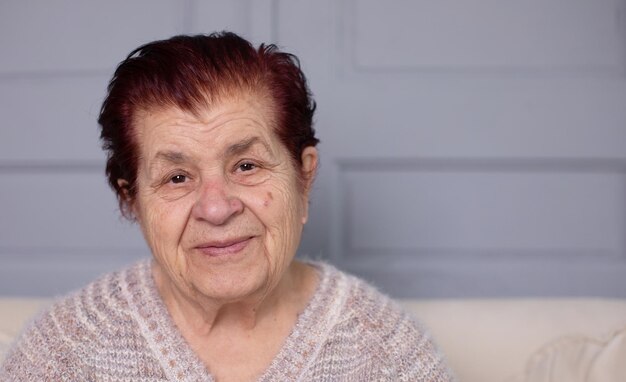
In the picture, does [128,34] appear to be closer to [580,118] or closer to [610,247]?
[580,118]

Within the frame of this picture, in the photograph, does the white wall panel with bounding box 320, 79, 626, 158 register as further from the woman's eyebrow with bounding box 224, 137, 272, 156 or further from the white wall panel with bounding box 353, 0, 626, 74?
the woman's eyebrow with bounding box 224, 137, 272, 156

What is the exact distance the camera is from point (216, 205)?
1.27 metres

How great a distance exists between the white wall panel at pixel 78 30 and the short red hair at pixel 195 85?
1000 mm

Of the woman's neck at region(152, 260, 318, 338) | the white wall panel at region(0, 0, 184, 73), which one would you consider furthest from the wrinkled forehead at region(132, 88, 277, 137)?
the white wall panel at region(0, 0, 184, 73)

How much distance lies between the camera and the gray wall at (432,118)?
89.1 inches

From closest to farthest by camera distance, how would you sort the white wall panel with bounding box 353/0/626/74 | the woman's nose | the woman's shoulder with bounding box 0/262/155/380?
the woman's nose → the woman's shoulder with bounding box 0/262/155/380 → the white wall panel with bounding box 353/0/626/74

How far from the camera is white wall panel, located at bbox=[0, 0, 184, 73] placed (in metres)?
2.34

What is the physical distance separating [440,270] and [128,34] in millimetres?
1231

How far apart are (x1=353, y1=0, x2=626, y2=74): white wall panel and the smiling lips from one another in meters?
1.11

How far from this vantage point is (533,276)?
2314mm

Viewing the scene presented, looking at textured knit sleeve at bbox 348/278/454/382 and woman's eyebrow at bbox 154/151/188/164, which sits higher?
woman's eyebrow at bbox 154/151/188/164

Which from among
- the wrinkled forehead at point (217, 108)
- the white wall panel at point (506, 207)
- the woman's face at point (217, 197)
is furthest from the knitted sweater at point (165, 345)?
the white wall panel at point (506, 207)

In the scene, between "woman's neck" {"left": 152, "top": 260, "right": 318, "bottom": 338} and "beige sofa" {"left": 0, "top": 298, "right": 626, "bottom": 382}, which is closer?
"woman's neck" {"left": 152, "top": 260, "right": 318, "bottom": 338}

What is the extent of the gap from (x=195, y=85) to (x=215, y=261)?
311 mm
